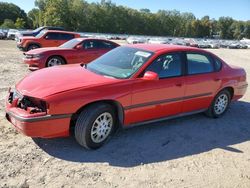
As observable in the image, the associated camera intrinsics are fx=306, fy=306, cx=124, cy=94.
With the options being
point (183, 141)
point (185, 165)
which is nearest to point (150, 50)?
point (183, 141)

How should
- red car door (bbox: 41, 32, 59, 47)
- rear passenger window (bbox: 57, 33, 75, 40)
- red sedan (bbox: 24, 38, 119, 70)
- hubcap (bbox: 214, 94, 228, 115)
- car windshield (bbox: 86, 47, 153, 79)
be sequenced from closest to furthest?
1. car windshield (bbox: 86, 47, 153, 79)
2. hubcap (bbox: 214, 94, 228, 115)
3. red sedan (bbox: 24, 38, 119, 70)
4. red car door (bbox: 41, 32, 59, 47)
5. rear passenger window (bbox: 57, 33, 75, 40)

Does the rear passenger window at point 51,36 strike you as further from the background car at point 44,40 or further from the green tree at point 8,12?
the green tree at point 8,12

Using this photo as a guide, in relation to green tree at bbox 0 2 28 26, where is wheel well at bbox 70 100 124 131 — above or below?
below

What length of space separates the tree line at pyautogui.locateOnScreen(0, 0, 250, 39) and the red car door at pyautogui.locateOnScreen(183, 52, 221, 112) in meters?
86.2

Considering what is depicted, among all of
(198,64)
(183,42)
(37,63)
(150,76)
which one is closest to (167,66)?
(150,76)

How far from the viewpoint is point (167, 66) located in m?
5.38

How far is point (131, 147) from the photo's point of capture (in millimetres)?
4766

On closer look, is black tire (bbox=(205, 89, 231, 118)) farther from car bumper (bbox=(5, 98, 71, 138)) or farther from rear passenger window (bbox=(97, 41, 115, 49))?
rear passenger window (bbox=(97, 41, 115, 49))

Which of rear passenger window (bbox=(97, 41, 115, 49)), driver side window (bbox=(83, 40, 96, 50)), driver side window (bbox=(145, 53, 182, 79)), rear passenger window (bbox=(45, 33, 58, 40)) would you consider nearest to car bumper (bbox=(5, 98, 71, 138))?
driver side window (bbox=(145, 53, 182, 79))

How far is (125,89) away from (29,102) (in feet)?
4.66

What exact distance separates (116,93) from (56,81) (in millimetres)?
904

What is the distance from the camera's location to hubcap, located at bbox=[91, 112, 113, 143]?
448 cm

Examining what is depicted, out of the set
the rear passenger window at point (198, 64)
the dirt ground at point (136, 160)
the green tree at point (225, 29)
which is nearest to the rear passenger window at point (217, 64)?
the rear passenger window at point (198, 64)

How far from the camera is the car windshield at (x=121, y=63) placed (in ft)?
16.4
